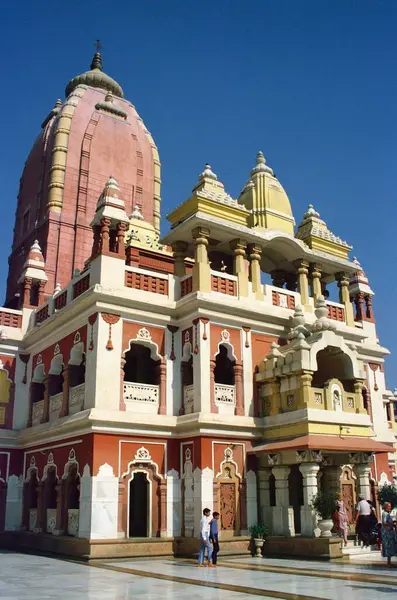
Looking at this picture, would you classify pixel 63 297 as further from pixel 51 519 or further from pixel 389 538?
pixel 389 538

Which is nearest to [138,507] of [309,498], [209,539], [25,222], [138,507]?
[138,507]

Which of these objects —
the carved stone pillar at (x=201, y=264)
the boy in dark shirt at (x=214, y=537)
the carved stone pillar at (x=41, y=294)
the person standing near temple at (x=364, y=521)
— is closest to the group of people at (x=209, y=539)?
the boy in dark shirt at (x=214, y=537)

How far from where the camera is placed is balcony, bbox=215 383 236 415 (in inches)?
693

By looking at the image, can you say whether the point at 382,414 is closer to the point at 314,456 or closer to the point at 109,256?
the point at 314,456

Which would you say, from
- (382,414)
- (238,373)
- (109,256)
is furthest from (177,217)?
(382,414)

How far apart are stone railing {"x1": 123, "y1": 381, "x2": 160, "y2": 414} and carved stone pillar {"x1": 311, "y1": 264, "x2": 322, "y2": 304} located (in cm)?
Result: 670

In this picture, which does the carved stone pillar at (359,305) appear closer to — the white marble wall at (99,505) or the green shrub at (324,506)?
the green shrub at (324,506)

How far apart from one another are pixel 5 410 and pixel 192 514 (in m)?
8.34

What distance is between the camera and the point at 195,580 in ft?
38.2

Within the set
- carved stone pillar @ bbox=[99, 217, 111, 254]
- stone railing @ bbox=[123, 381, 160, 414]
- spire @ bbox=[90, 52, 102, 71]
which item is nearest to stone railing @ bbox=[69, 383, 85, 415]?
stone railing @ bbox=[123, 381, 160, 414]

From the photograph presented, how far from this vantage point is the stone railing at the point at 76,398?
17.6 m

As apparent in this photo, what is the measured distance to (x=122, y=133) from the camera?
3111 cm

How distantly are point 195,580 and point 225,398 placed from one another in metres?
6.69

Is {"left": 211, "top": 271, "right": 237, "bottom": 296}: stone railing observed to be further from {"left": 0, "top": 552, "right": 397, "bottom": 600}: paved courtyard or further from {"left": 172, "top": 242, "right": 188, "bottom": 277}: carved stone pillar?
{"left": 0, "top": 552, "right": 397, "bottom": 600}: paved courtyard
